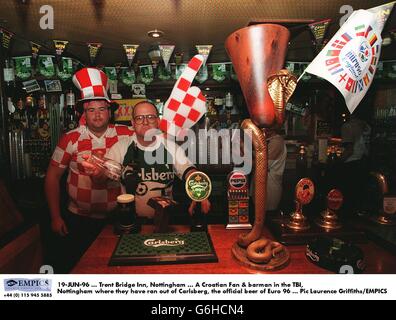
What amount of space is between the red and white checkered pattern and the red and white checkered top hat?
1.63 feet

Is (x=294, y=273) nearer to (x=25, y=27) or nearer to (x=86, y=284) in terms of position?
(x=86, y=284)

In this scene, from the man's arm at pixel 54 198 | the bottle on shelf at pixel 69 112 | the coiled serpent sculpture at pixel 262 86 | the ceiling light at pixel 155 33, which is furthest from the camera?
the bottle on shelf at pixel 69 112

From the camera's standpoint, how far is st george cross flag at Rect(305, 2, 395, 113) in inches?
36.0

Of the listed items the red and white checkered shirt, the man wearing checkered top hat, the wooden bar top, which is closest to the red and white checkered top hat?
the man wearing checkered top hat

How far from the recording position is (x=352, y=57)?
92 cm

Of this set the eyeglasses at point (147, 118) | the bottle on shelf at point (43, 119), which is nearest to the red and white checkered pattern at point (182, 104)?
the eyeglasses at point (147, 118)

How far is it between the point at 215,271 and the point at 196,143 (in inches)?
89.4

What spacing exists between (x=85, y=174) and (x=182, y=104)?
881 mm

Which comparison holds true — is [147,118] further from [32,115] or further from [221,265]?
[32,115]

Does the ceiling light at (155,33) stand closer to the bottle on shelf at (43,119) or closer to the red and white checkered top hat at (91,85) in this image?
the red and white checkered top hat at (91,85)

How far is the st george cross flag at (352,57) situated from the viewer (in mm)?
915

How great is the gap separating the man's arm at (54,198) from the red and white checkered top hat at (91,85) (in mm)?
493

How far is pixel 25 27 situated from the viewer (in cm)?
195
